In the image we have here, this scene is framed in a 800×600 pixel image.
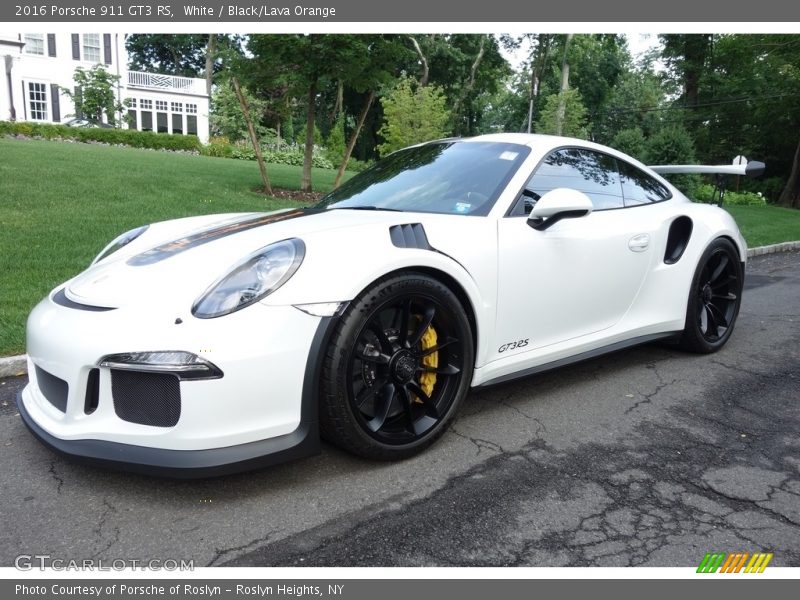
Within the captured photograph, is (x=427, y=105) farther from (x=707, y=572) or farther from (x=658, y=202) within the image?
(x=707, y=572)

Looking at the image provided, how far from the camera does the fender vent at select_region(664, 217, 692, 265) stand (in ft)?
13.2

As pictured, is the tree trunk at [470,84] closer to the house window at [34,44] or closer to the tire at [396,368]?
the house window at [34,44]

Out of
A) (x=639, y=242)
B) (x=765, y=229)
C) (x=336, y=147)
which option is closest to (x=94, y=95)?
(x=336, y=147)

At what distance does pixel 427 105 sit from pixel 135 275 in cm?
1550

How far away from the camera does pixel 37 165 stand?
1134 centimetres

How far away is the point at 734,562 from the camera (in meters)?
2.14

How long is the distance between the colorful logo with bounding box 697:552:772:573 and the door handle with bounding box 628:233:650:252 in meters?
1.88

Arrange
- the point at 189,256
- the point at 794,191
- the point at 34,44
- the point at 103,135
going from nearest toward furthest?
the point at 189,256 < the point at 794,191 < the point at 103,135 < the point at 34,44

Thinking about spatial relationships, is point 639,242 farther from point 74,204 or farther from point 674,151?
point 674,151

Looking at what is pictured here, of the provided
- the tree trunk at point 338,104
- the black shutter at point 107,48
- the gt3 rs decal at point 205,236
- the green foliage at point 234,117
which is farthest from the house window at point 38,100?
the gt3 rs decal at point 205,236

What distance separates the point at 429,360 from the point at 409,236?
570 mm

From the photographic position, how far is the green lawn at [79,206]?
551 cm

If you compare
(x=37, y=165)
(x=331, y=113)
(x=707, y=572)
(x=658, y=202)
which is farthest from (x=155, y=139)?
(x=707, y=572)
